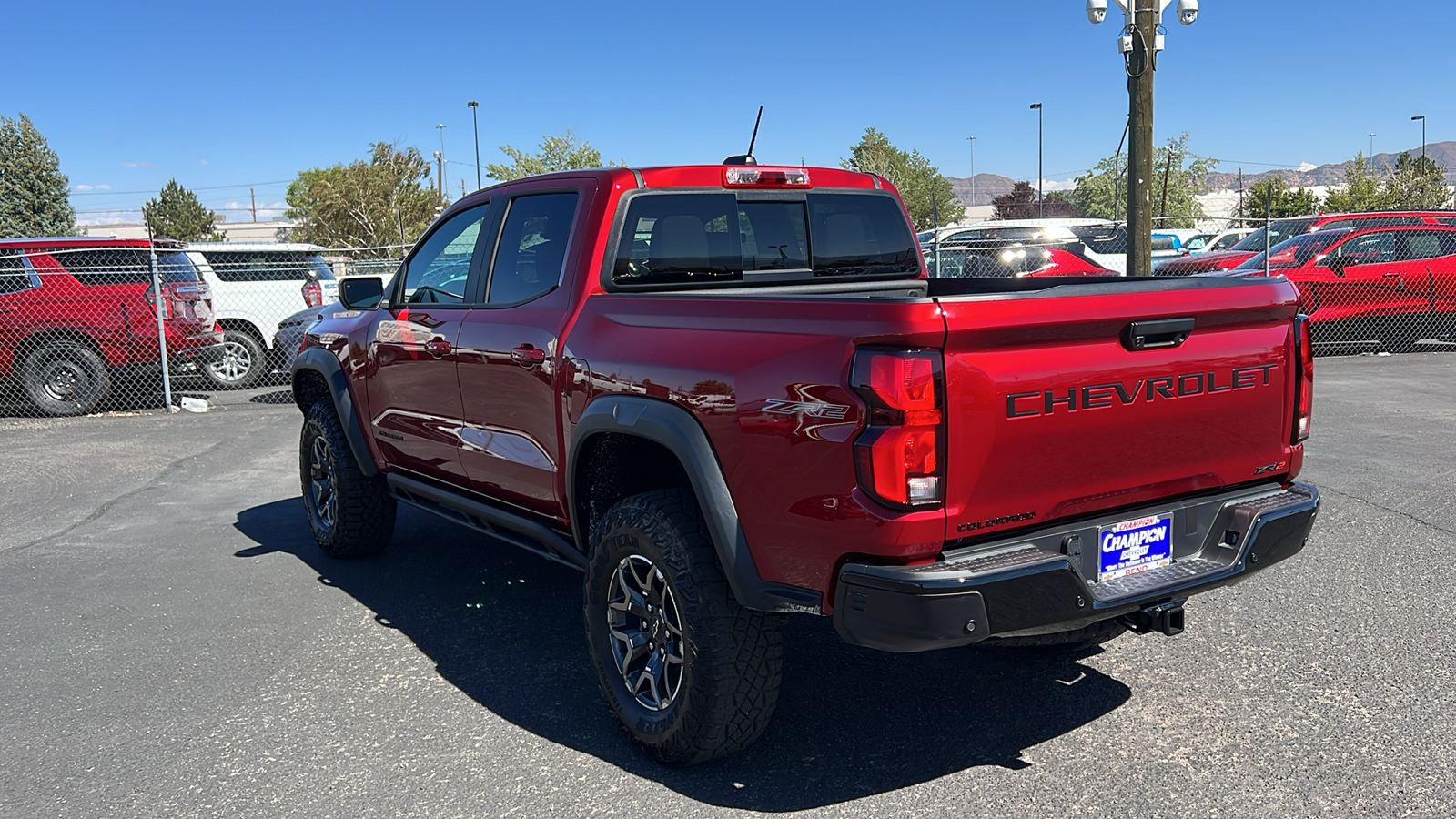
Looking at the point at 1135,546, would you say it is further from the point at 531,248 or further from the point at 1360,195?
the point at 1360,195

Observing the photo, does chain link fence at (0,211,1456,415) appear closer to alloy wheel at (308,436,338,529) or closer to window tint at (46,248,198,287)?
window tint at (46,248,198,287)

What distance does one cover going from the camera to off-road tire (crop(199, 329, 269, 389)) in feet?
46.9

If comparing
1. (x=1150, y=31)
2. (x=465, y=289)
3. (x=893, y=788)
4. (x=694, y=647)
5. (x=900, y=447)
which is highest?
A: (x=1150, y=31)

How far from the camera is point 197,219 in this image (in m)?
67.1

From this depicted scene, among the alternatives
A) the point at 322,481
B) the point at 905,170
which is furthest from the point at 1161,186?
the point at 322,481

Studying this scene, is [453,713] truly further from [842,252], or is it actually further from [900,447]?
[842,252]

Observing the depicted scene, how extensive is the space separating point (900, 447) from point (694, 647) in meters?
0.99

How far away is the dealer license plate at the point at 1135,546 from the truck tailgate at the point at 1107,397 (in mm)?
70

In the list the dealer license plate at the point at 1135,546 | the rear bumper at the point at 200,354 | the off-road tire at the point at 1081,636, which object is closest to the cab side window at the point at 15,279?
the rear bumper at the point at 200,354

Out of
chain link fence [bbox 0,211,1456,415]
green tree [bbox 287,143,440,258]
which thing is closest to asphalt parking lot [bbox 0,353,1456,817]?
chain link fence [bbox 0,211,1456,415]

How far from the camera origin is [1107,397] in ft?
10.2

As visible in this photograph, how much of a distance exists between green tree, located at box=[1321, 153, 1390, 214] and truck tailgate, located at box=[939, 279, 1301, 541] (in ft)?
161

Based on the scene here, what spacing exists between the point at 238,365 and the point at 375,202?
35587mm

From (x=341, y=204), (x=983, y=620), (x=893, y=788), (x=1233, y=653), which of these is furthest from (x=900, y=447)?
(x=341, y=204)
